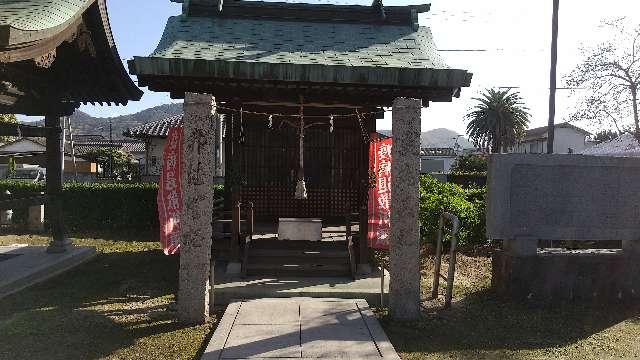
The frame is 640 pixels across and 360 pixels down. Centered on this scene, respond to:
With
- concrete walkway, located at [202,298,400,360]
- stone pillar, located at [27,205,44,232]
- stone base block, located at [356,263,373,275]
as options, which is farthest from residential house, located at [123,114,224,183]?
concrete walkway, located at [202,298,400,360]

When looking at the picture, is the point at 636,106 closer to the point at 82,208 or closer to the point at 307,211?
the point at 307,211

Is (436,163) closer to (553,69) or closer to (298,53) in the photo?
(553,69)

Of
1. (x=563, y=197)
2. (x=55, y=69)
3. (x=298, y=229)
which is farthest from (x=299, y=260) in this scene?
(x=55, y=69)

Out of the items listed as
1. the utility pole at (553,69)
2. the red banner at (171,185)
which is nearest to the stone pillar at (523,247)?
the red banner at (171,185)

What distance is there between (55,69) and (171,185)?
4.47 m

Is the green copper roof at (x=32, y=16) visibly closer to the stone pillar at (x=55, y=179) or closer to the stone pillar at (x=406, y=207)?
the stone pillar at (x=55, y=179)

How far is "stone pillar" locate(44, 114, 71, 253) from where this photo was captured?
11.1m

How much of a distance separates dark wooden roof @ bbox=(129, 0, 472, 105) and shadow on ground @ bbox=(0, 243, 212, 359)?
3904 millimetres

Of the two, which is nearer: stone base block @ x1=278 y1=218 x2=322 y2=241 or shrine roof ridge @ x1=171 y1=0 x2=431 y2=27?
stone base block @ x1=278 y1=218 x2=322 y2=241

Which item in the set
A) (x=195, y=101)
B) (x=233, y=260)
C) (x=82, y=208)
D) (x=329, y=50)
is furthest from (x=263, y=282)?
(x=82, y=208)

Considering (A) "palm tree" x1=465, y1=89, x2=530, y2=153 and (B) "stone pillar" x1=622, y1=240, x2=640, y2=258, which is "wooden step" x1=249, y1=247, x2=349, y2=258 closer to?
(B) "stone pillar" x1=622, y1=240, x2=640, y2=258

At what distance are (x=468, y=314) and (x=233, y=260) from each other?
475 cm

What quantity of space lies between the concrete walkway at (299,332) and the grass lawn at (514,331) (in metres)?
0.46

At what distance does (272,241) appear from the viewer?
400 inches
